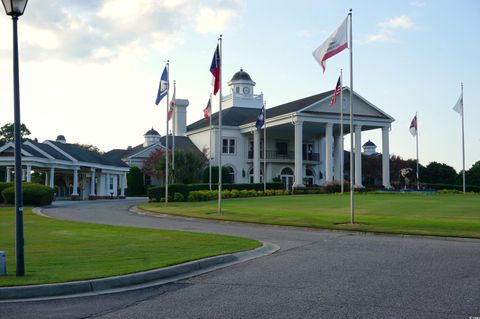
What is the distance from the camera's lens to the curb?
8.33 meters

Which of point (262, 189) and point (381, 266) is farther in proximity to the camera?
point (262, 189)

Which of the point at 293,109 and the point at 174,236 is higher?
the point at 293,109

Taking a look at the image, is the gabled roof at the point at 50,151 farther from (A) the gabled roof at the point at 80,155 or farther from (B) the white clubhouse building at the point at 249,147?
(A) the gabled roof at the point at 80,155

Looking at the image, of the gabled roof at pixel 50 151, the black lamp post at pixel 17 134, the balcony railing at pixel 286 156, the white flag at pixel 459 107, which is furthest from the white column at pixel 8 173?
the black lamp post at pixel 17 134

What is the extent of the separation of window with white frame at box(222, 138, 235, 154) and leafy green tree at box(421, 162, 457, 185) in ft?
113

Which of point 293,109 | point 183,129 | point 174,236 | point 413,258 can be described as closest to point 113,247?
point 174,236

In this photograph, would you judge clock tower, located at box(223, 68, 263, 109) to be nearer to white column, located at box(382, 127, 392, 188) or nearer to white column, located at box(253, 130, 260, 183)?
white column, located at box(253, 130, 260, 183)

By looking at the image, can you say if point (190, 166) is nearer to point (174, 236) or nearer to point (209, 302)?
point (174, 236)

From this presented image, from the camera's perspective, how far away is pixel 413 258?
12070mm

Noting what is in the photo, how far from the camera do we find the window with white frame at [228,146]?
62303 millimetres

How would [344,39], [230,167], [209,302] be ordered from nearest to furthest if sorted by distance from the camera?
1. [209,302]
2. [344,39]
3. [230,167]

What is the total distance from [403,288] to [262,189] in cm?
4305

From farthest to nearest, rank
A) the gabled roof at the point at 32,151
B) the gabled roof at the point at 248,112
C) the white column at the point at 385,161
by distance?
1. the gabled roof at the point at 248,112
2. the white column at the point at 385,161
3. the gabled roof at the point at 32,151

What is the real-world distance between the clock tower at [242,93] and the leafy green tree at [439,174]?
28416mm
